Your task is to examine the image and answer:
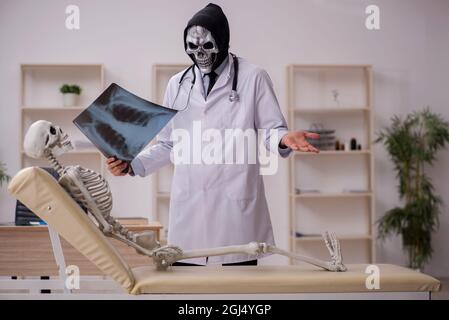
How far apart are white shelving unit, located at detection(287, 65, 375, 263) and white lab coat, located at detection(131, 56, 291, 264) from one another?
3178 mm

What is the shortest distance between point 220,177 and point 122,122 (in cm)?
49

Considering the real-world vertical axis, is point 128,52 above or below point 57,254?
above

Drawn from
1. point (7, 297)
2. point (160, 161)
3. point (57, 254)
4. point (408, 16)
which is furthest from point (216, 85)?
point (408, 16)

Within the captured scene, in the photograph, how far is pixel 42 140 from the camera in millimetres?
1656

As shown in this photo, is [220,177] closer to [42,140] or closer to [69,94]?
[42,140]

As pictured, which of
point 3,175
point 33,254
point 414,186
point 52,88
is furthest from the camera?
point 414,186

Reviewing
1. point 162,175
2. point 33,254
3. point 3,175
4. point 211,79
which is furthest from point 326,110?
point 211,79

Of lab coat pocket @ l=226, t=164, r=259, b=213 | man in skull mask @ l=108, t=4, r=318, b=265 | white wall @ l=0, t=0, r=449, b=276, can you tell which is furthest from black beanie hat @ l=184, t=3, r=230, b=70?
white wall @ l=0, t=0, r=449, b=276

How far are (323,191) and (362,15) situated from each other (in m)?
1.55

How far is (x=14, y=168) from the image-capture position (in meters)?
5.14

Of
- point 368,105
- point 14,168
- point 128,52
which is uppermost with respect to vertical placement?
point 128,52

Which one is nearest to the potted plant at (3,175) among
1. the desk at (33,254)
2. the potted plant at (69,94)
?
the potted plant at (69,94)
